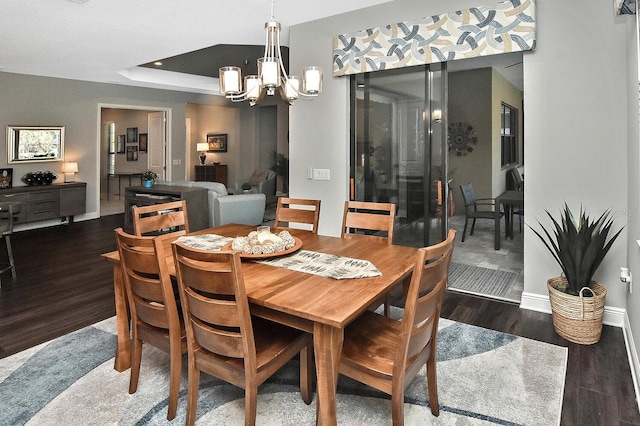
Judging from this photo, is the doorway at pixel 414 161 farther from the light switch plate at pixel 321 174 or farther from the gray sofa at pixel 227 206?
the gray sofa at pixel 227 206

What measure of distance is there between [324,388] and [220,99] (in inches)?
369

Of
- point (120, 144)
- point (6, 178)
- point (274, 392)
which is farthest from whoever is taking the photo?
point (120, 144)

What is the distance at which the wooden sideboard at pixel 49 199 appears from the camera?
631 centimetres

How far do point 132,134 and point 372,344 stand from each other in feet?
34.7

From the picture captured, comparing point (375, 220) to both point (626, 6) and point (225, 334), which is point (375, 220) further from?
point (626, 6)

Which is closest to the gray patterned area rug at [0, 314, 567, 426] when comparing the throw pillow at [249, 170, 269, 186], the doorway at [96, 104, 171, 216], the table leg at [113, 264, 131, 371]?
the table leg at [113, 264, 131, 371]

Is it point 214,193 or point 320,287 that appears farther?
point 214,193

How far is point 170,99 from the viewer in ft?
28.9

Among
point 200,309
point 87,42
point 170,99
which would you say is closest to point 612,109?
point 200,309

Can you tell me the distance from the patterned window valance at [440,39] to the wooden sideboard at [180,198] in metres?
2.81

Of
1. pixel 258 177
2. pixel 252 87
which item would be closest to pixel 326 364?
pixel 252 87

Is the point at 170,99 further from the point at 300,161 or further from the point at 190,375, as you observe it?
the point at 190,375

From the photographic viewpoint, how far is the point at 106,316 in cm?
315

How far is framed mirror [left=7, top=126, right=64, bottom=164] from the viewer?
21.7 feet
